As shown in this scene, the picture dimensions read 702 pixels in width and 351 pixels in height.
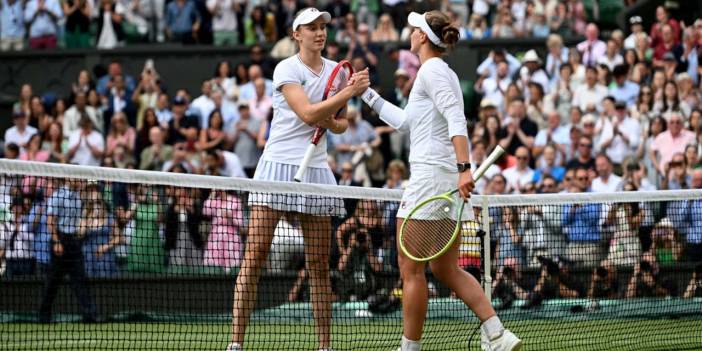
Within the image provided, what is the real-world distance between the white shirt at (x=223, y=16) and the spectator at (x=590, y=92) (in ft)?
22.4

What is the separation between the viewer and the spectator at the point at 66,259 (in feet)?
40.8

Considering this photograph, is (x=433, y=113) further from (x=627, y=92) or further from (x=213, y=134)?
(x=213, y=134)

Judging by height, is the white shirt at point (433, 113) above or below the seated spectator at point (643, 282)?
above

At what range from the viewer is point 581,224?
12.1 metres

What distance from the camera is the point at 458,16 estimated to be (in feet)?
70.7

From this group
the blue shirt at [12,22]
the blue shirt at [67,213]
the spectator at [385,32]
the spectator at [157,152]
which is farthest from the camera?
the blue shirt at [12,22]

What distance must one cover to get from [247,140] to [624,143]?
198 inches

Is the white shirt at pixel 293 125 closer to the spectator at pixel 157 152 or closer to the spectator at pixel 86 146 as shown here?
the spectator at pixel 157 152

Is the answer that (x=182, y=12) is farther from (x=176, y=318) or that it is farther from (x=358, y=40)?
(x=176, y=318)

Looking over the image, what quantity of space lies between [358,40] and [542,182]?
5397 millimetres

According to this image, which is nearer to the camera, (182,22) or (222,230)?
(222,230)

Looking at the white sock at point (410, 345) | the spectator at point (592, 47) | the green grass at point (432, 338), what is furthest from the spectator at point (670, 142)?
the white sock at point (410, 345)

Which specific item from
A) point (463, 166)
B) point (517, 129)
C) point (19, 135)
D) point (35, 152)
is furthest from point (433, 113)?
point (19, 135)

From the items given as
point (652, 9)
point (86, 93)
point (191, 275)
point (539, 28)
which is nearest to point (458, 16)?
point (539, 28)
